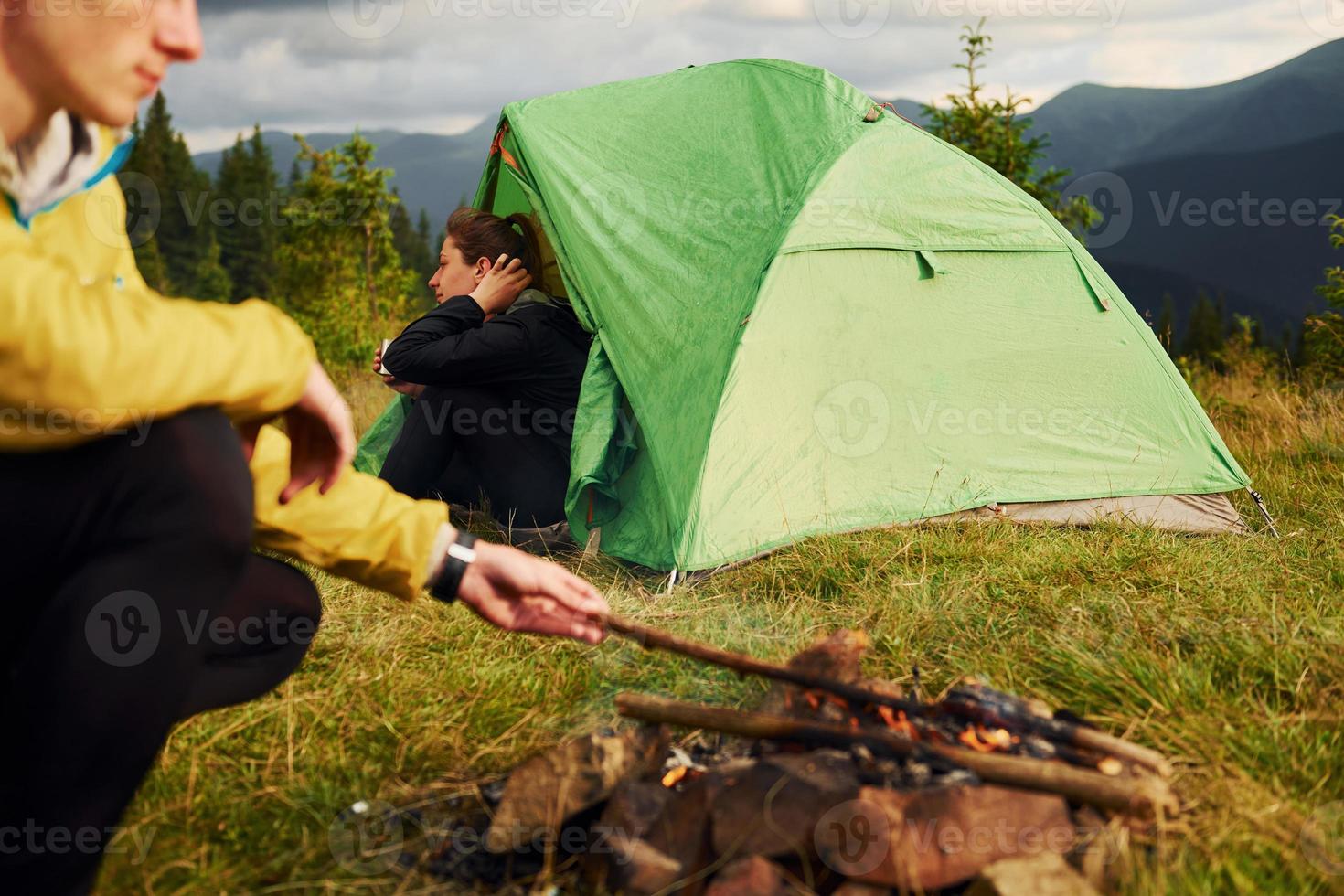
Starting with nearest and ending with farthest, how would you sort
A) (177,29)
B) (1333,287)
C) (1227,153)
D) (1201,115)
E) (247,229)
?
(177,29) < (1333,287) < (1227,153) < (1201,115) < (247,229)

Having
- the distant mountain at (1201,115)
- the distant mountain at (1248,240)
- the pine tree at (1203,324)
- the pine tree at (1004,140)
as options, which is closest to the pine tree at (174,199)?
the distant mountain at (1201,115)

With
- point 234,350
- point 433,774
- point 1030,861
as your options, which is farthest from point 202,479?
point 1030,861

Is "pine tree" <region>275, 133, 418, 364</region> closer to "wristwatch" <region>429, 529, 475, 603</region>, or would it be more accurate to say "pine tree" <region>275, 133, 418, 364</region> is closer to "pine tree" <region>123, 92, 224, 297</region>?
"wristwatch" <region>429, 529, 475, 603</region>

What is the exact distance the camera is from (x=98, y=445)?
4.33ft

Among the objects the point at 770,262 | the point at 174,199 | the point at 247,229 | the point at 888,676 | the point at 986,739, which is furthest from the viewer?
the point at 247,229

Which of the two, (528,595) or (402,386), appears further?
(402,386)

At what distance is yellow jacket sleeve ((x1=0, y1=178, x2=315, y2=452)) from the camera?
1.11 meters

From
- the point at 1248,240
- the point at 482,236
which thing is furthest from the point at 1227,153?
the point at 482,236

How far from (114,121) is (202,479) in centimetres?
46

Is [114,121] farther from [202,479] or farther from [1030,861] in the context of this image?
[1030,861]

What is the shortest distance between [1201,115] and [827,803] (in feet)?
204

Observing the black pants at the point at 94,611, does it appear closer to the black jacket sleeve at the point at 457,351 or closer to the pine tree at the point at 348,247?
the black jacket sleeve at the point at 457,351

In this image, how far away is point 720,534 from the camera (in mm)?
3578

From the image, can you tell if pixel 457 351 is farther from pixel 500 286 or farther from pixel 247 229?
pixel 247 229
